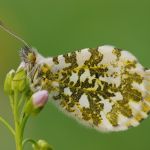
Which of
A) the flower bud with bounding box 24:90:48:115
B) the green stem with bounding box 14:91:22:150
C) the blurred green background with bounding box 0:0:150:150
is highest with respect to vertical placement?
the blurred green background with bounding box 0:0:150:150

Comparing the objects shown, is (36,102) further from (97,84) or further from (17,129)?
(97,84)

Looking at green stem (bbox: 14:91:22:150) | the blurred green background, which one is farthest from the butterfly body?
the blurred green background

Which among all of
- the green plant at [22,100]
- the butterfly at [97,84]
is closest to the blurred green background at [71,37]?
the butterfly at [97,84]

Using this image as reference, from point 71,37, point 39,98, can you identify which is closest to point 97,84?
point 39,98

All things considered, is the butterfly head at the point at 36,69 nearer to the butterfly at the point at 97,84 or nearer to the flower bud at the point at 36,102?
the butterfly at the point at 97,84

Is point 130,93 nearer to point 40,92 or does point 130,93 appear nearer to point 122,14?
point 40,92

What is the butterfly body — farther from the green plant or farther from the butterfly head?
the green plant
